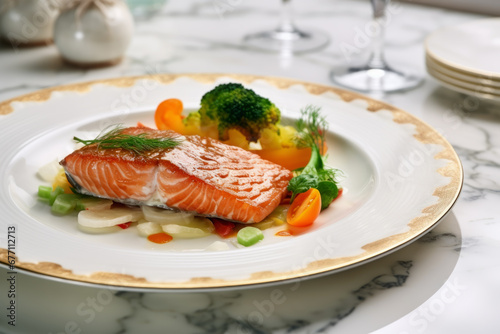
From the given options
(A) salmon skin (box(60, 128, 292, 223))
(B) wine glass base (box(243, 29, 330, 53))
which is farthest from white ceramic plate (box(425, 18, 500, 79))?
(A) salmon skin (box(60, 128, 292, 223))

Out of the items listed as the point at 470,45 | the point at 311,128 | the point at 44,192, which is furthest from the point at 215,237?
the point at 470,45

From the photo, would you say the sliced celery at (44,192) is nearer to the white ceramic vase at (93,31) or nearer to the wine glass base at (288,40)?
the white ceramic vase at (93,31)

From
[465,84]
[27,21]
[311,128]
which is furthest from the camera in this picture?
[27,21]

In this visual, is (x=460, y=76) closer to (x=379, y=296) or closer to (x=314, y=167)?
(x=314, y=167)

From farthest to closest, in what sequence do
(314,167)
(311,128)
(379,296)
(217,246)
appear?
(311,128)
(314,167)
(217,246)
(379,296)

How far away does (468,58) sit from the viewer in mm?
3883

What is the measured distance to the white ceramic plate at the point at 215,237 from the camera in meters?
1.93

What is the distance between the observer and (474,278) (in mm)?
2229

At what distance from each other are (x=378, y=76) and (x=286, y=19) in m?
1.54

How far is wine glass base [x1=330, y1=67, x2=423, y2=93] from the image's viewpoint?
4012 millimetres

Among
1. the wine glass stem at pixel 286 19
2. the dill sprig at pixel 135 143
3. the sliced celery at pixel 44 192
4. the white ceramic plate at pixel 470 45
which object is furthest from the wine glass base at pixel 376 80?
the sliced celery at pixel 44 192

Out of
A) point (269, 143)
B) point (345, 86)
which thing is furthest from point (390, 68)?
point (269, 143)

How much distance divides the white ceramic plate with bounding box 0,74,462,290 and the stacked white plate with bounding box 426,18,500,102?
582 millimetres

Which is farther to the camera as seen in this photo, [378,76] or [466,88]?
[378,76]
